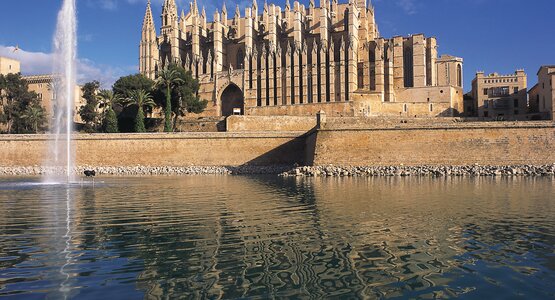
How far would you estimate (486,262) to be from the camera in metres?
7.73

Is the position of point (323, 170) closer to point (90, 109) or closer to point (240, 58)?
point (90, 109)

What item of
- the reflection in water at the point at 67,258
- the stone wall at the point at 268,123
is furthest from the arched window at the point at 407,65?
the reflection in water at the point at 67,258

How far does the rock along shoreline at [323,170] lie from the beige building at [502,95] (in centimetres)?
1937

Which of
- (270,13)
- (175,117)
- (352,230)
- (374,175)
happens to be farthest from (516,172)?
(270,13)

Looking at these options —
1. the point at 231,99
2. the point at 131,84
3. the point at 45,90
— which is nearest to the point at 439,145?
the point at 131,84

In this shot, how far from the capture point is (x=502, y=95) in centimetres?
4791

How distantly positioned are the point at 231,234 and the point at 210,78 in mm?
49224

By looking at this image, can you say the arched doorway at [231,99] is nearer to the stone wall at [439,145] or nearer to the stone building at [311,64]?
the stone building at [311,64]

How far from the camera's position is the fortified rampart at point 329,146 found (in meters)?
31.5

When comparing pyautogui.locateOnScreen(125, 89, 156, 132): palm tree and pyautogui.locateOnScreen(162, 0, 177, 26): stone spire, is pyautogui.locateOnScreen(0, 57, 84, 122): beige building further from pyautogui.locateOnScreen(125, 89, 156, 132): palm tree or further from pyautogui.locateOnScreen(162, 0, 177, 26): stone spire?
pyautogui.locateOnScreen(125, 89, 156, 132): palm tree

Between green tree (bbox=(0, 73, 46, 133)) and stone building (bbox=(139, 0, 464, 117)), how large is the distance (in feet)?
45.4

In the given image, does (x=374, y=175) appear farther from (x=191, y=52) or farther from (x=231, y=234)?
(x=191, y=52)

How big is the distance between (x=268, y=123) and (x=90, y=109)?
748 inches

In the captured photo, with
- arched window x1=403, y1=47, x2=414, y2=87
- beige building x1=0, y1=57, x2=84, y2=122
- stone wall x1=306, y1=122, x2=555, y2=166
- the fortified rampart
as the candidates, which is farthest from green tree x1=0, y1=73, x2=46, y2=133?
arched window x1=403, y1=47, x2=414, y2=87
